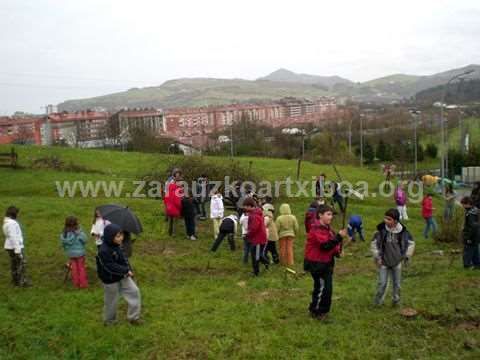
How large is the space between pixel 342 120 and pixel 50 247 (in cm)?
7500

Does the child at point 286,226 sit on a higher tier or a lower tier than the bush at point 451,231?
higher

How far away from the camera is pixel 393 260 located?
7.51 meters

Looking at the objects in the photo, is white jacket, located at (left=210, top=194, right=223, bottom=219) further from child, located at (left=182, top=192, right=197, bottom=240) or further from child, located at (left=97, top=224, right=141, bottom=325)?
child, located at (left=97, top=224, right=141, bottom=325)

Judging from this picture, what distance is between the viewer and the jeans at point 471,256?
10.4m

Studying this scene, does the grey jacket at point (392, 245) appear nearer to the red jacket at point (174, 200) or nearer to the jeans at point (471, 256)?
the jeans at point (471, 256)

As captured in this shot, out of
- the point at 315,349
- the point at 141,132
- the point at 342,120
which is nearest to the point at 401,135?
the point at 342,120

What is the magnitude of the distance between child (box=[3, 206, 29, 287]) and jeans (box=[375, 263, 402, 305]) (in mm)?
6623

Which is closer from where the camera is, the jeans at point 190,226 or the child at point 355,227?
the jeans at point 190,226

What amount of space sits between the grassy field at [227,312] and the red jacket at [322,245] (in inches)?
40.0

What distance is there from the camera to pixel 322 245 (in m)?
6.83

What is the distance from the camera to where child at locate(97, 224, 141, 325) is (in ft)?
22.7

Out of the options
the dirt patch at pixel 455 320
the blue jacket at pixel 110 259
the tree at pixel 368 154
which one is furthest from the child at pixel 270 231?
the tree at pixel 368 154

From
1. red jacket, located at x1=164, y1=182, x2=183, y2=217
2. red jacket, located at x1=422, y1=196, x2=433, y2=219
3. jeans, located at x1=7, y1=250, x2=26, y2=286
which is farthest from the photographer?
red jacket, located at x1=422, y1=196, x2=433, y2=219

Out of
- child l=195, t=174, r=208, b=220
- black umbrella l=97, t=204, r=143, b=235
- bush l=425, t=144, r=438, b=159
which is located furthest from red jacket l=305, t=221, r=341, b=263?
bush l=425, t=144, r=438, b=159
